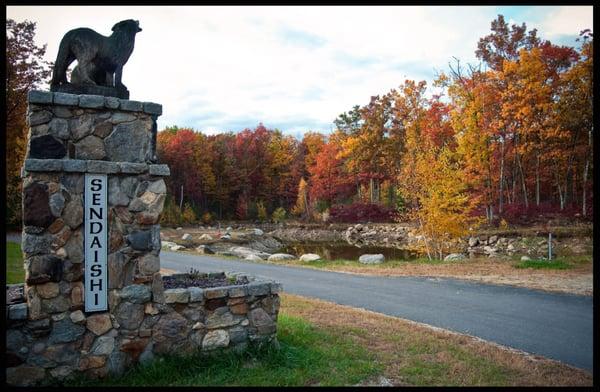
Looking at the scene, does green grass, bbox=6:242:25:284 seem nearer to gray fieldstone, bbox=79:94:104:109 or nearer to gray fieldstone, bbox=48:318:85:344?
gray fieldstone, bbox=48:318:85:344

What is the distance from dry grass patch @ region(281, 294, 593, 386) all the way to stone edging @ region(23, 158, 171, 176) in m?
3.56

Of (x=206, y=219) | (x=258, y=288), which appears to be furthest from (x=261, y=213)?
(x=258, y=288)

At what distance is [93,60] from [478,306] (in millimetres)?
7802

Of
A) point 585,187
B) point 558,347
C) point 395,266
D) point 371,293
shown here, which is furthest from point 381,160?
point 558,347

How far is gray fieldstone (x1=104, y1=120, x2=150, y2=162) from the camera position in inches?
186

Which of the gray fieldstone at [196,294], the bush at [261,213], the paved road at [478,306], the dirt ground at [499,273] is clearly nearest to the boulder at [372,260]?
the dirt ground at [499,273]

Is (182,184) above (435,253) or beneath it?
above

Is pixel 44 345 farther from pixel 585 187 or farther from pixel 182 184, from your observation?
pixel 182 184

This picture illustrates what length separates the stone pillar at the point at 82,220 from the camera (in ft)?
14.2

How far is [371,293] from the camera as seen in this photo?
395 inches

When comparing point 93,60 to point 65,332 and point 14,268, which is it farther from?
point 14,268

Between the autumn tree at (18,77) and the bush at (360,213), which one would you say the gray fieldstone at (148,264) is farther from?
the bush at (360,213)

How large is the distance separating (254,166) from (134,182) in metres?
43.7

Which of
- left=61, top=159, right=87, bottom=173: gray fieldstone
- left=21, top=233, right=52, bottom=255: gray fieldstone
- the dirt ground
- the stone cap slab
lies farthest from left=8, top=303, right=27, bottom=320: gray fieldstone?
the dirt ground
